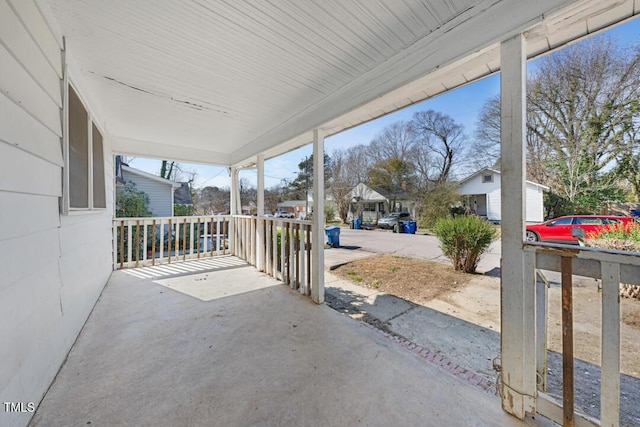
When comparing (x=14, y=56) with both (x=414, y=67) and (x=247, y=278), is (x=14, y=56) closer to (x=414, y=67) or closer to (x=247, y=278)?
(x=414, y=67)

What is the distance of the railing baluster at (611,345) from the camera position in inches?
44.2

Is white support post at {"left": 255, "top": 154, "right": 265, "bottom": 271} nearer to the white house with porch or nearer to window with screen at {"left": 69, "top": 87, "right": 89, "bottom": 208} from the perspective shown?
the white house with porch

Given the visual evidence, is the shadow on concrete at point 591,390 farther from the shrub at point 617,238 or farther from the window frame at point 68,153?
the window frame at point 68,153

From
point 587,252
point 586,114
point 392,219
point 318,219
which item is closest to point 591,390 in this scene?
point 587,252

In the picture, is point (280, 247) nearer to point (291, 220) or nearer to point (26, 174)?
point (291, 220)

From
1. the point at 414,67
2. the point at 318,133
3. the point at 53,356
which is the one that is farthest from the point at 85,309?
the point at 414,67

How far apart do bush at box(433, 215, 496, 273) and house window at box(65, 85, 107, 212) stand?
5.44 metres

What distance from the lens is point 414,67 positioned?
1.88 metres

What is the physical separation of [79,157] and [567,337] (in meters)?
3.80

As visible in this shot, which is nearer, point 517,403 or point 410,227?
point 517,403

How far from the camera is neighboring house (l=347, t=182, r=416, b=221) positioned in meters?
17.1

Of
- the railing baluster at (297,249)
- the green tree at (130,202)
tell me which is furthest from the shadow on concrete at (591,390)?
the green tree at (130,202)

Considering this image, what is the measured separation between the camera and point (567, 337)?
1277 mm

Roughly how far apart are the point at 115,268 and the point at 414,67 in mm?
5557
